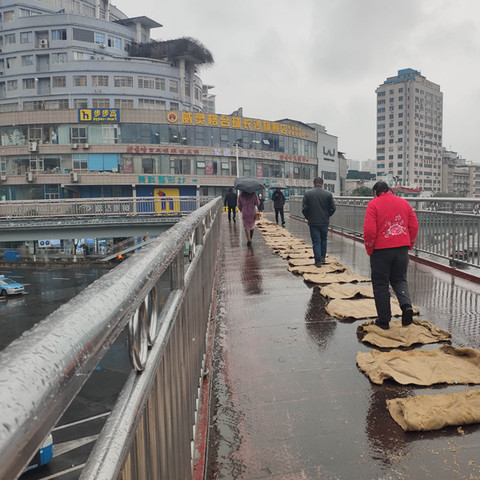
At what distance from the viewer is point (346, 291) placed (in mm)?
6824

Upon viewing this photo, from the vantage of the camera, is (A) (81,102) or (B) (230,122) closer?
(B) (230,122)

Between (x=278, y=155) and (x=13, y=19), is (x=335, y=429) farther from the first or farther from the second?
(x=13, y=19)

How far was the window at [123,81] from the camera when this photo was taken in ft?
199

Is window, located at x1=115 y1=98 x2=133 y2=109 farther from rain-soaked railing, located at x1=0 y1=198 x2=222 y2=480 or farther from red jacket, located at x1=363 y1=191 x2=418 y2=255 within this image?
rain-soaked railing, located at x1=0 y1=198 x2=222 y2=480

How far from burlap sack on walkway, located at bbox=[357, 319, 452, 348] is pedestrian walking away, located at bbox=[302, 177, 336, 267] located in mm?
4161

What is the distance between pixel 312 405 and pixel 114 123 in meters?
53.3

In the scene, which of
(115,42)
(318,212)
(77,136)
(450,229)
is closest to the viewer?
(450,229)

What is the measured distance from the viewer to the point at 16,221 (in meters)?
27.7

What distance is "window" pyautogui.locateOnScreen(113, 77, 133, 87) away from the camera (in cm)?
6072

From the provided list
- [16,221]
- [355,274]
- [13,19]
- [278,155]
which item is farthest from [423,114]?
[355,274]

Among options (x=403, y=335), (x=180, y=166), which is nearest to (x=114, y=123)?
(x=180, y=166)

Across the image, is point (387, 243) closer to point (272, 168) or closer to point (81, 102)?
point (272, 168)

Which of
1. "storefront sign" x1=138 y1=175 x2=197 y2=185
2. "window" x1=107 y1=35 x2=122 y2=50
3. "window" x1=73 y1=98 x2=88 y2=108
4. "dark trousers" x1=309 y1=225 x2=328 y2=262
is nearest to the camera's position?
"dark trousers" x1=309 y1=225 x2=328 y2=262

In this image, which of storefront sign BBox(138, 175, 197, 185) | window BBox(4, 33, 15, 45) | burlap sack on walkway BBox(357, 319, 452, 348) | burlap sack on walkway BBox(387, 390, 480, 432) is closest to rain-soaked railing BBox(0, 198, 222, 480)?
burlap sack on walkway BBox(387, 390, 480, 432)
